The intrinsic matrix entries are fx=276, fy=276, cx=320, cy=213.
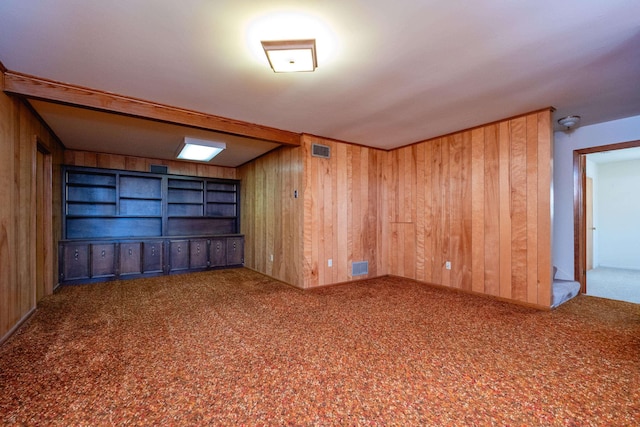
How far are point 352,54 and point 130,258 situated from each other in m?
5.13

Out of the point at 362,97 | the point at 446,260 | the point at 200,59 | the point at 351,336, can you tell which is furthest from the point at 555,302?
the point at 200,59

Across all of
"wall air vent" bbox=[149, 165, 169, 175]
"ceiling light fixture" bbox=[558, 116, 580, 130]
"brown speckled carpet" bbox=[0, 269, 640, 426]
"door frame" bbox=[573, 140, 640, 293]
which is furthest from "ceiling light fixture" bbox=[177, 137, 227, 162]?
"door frame" bbox=[573, 140, 640, 293]

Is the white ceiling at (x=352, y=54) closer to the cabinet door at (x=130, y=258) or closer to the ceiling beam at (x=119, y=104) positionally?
the ceiling beam at (x=119, y=104)

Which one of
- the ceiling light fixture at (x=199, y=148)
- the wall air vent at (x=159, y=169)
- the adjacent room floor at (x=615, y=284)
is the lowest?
the adjacent room floor at (x=615, y=284)

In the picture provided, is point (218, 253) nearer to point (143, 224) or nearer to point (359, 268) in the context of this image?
point (143, 224)

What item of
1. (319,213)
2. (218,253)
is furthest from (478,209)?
(218,253)

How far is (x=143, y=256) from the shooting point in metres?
5.16

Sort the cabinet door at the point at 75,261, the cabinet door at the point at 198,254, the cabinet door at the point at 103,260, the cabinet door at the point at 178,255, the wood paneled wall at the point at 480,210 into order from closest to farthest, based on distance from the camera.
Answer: the wood paneled wall at the point at 480,210
the cabinet door at the point at 75,261
the cabinet door at the point at 103,260
the cabinet door at the point at 178,255
the cabinet door at the point at 198,254

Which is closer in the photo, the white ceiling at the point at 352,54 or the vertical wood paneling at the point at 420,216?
the white ceiling at the point at 352,54

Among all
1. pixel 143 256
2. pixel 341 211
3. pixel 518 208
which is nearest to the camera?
pixel 518 208

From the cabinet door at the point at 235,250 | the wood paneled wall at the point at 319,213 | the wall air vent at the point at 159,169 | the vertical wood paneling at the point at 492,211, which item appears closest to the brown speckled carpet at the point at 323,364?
the vertical wood paneling at the point at 492,211

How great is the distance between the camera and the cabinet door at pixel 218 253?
588cm

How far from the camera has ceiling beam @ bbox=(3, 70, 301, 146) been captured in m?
2.48

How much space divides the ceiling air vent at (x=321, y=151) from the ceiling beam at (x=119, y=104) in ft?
2.35
